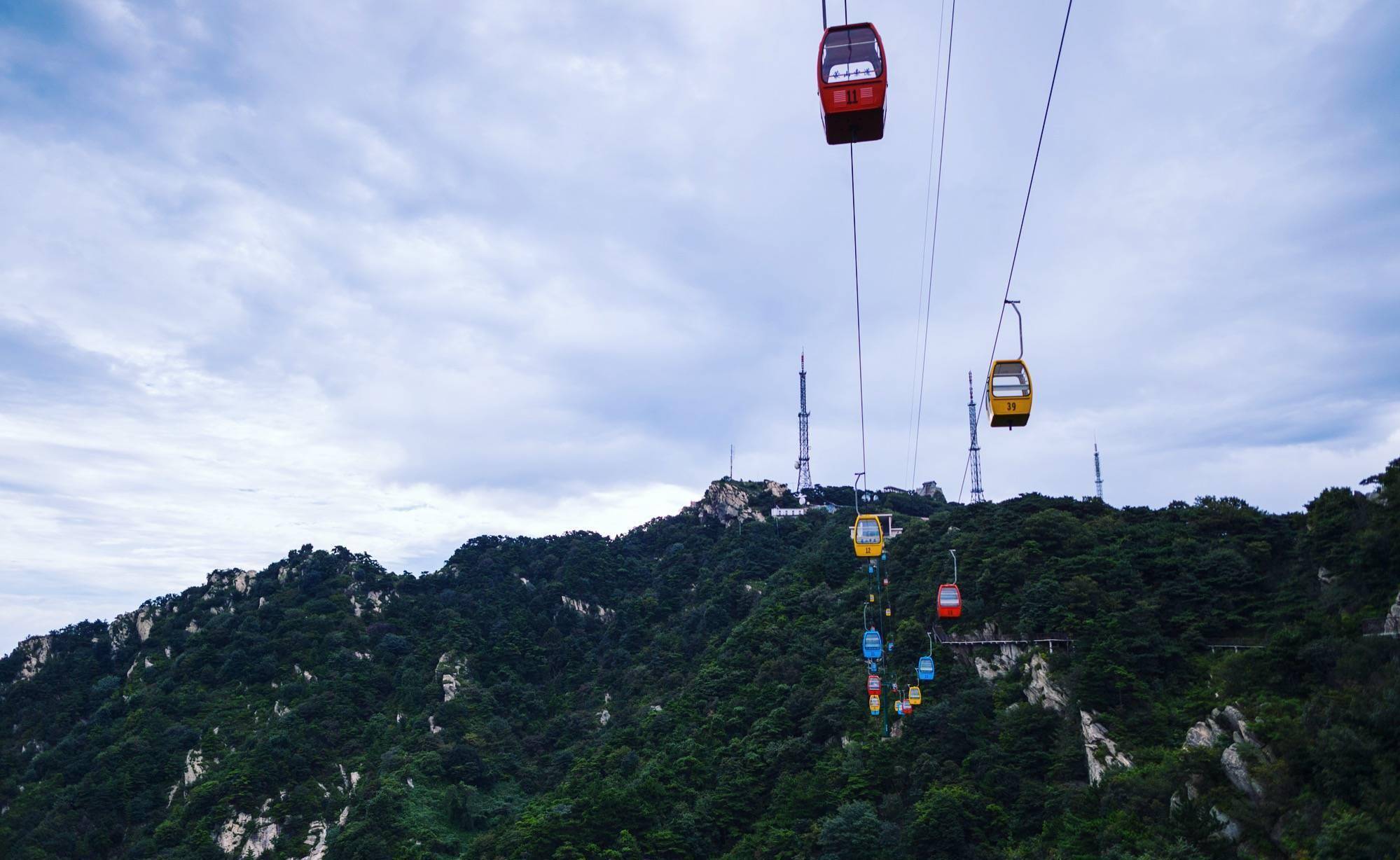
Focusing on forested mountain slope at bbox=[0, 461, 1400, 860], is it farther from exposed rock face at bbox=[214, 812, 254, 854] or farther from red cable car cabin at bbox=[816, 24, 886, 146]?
red cable car cabin at bbox=[816, 24, 886, 146]

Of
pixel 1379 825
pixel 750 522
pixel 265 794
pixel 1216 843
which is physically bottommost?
pixel 265 794

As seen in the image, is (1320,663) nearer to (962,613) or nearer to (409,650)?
(962,613)

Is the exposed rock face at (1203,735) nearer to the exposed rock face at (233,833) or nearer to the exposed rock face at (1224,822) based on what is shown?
the exposed rock face at (1224,822)

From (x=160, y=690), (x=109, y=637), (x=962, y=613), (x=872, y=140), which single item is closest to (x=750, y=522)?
(x=962, y=613)

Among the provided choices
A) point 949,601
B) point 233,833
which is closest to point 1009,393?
point 949,601

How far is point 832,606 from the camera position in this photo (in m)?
59.3

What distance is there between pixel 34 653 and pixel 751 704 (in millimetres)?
78025

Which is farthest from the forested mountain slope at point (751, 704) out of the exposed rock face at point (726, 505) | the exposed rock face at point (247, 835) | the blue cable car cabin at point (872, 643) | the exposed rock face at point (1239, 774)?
the blue cable car cabin at point (872, 643)

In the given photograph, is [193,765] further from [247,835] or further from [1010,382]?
[1010,382]

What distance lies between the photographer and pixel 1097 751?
31906 millimetres

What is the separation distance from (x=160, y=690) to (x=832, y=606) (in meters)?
58.3

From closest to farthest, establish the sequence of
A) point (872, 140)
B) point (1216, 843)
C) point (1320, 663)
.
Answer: point (872, 140), point (1216, 843), point (1320, 663)

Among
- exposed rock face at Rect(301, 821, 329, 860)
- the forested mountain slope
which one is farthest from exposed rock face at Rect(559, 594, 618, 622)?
exposed rock face at Rect(301, 821, 329, 860)

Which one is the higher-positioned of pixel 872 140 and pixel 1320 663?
pixel 872 140
